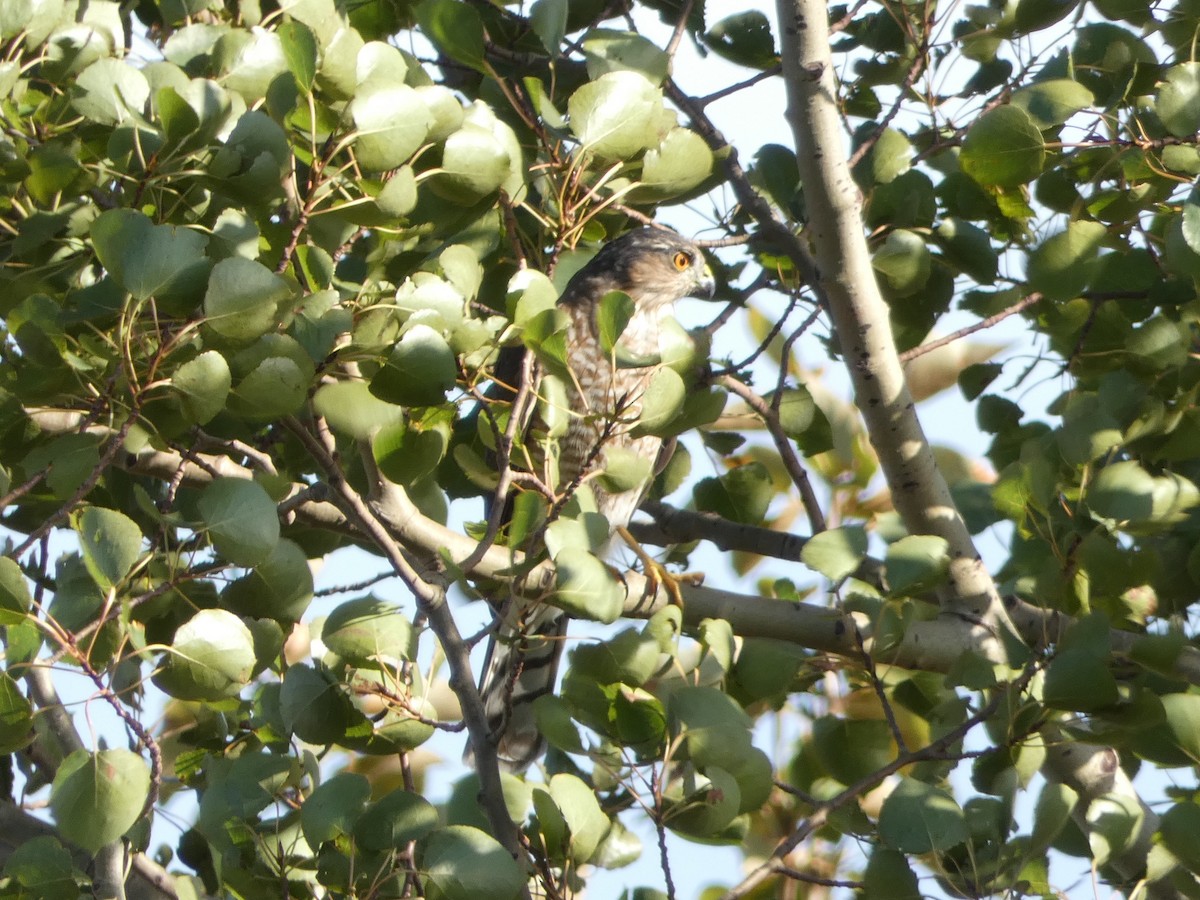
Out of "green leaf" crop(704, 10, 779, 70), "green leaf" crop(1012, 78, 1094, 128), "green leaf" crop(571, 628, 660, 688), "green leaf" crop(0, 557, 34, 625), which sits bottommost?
"green leaf" crop(0, 557, 34, 625)

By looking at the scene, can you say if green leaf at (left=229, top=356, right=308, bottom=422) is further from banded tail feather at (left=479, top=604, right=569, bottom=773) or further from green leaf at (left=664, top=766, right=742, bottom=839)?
banded tail feather at (left=479, top=604, right=569, bottom=773)

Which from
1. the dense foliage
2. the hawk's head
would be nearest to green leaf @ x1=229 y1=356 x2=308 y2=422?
the dense foliage

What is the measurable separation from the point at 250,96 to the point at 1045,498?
1.43 meters

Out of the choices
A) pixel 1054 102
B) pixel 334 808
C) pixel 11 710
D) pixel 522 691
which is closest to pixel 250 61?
pixel 11 710

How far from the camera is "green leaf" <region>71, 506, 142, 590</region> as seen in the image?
1521 millimetres

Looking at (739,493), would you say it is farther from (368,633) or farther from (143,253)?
(143,253)

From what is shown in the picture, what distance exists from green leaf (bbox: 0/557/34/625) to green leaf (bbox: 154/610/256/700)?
6.9 inches

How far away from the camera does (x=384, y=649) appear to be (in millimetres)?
1771

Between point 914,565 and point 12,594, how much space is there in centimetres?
131

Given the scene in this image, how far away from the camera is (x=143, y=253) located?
1516 millimetres

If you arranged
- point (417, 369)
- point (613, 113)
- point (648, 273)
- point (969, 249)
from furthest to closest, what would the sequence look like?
1. point (648, 273)
2. point (969, 249)
3. point (613, 113)
4. point (417, 369)

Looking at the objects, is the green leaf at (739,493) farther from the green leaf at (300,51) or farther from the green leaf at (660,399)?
the green leaf at (300,51)

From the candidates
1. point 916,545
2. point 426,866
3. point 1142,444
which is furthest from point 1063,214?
point 426,866

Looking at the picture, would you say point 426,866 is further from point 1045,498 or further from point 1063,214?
point 1063,214
